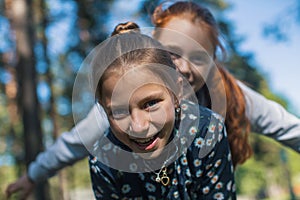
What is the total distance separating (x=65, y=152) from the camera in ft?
6.25

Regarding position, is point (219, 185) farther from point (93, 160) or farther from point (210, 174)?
point (93, 160)

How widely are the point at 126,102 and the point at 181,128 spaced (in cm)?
28

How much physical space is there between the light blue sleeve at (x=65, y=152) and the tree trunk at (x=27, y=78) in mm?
2798

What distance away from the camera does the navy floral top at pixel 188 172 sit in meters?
→ 1.35

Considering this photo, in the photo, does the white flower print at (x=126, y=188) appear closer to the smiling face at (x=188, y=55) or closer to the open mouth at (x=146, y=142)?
the open mouth at (x=146, y=142)

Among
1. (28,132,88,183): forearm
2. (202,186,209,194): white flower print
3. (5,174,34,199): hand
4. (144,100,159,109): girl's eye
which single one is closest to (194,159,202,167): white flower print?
(202,186,209,194): white flower print

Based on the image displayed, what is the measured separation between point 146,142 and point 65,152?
82cm

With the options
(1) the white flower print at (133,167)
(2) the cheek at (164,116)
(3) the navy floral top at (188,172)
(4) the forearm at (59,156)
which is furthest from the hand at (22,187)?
(2) the cheek at (164,116)

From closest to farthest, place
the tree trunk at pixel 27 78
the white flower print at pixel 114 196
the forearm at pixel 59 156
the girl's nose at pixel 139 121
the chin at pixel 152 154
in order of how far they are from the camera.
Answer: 1. the girl's nose at pixel 139 121
2. the chin at pixel 152 154
3. the white flower print at pixel 114 196
4. the forearm at pixel 59 156
5. the tree trunk at pixel 27 78

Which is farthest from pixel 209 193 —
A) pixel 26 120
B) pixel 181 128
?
A: pixel 26 120

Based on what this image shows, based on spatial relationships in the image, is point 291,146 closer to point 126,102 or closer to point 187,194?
point 187,194

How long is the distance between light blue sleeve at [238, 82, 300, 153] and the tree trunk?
3394 mm

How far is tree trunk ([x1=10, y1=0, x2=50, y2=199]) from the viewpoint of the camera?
4.88 metres

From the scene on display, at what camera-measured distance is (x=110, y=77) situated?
1147 millimetres
